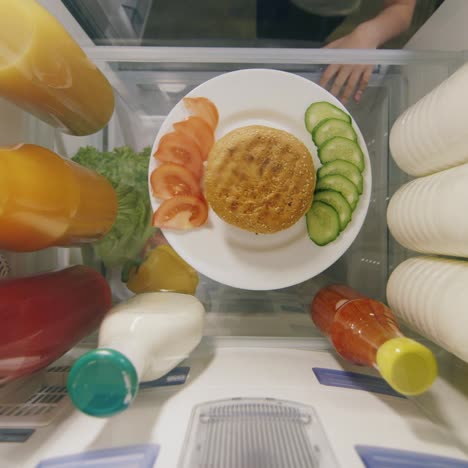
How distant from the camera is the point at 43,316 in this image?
84 cm

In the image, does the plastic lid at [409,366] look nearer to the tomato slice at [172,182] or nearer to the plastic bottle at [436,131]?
the plastic bottle at [436,131]

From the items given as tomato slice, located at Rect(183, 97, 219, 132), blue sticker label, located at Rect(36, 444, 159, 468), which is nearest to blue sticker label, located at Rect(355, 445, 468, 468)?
blue sticker label, located at Rect(36, 444, 159, 468)

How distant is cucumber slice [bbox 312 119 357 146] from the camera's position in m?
1.05

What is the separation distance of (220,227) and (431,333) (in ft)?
1.78

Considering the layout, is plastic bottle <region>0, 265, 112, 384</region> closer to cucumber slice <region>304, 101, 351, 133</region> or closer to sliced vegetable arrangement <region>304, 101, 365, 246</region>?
sliced vegetable arrangement <region>304, 101, 365, 246</region>

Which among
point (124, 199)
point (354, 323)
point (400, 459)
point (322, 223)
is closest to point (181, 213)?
point (124, 199)

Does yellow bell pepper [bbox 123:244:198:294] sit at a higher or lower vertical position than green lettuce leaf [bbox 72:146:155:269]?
lower

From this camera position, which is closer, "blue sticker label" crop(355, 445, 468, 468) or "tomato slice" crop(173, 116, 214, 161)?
"blue sticker label" crop(355, 445, 468, 468)

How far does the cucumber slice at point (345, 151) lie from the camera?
1040mm

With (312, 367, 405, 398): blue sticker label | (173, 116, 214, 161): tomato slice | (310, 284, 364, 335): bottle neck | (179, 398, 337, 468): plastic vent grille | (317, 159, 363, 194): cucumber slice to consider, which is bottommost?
(312, 367, 405, 398): blue sticker label

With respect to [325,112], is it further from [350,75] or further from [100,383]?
[100,383]

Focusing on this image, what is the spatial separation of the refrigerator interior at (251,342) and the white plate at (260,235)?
0.52 ft

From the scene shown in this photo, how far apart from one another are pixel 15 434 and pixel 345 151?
0.90 m

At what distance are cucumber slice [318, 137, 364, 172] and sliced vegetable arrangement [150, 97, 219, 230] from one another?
29 centimetres
